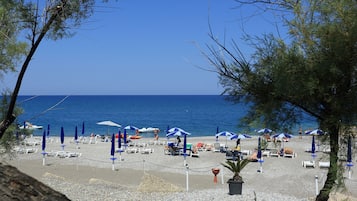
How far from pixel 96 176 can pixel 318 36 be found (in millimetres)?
15485

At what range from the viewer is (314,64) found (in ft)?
13.2

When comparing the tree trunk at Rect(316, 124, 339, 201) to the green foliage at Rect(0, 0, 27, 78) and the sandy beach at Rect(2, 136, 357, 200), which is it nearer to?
the green foliage at Rect(0, 0, 27, 78)

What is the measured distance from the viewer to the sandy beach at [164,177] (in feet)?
35.5

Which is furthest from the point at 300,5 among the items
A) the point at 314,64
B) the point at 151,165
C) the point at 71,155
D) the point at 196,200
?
the point at 71,155

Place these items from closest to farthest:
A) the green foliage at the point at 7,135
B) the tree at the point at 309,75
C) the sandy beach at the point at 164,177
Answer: the tree at the point at 309,75 → the green foliage at the point at 7,135 → the sandy beach at the point at 164,177

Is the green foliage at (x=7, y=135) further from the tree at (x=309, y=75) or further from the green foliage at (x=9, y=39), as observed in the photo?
the tree at (x=309, y=75)

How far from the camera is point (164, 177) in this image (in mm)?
18375

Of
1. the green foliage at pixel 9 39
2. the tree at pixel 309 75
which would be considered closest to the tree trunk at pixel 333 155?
the tree at pixel 309 75

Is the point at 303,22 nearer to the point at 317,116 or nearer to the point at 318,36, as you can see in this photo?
the point at 318,36

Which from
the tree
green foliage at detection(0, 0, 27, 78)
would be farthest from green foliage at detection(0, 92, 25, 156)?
the tree

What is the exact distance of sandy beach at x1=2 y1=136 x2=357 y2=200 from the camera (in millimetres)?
10828

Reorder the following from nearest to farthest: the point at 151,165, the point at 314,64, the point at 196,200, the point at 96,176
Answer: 1. the point at 314,64
2. the point at 196,200
3. the point at 96,176
4. the point at 151,165

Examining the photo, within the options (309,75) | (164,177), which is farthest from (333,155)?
(164,177)

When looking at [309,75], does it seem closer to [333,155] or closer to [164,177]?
[333,155]
